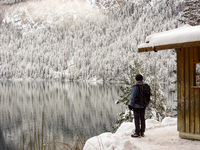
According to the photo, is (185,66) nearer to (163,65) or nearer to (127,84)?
(127,84)

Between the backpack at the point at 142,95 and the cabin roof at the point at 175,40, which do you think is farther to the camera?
the backpack at the point at 142,95

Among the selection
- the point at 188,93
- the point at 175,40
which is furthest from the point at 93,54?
the point at 175,40

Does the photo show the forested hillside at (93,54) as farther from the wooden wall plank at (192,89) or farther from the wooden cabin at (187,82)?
→ the wooden wall plank at (192,89)

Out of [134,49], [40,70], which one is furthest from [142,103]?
[40,70]

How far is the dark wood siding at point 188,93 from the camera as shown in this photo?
4.46 meters

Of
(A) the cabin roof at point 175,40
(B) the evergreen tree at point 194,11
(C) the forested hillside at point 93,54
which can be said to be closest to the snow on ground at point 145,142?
(A) the cabin roof at point 175,40

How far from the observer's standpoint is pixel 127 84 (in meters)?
13.7

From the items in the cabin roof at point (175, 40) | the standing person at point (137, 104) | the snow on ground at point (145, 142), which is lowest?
the snow on ground at point (145, 142)

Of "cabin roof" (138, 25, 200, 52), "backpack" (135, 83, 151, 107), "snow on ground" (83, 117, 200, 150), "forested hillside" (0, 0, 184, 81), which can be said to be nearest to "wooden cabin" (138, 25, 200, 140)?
"cabin roof" (138, 25, 200, 52)

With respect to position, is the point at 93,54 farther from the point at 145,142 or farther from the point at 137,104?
the point at 145,142

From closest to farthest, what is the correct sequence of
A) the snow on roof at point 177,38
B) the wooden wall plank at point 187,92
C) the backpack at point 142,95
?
the snow on roof at point 177,38 < the wooden wall plank at point 187,92 < the backpack at point 142,95

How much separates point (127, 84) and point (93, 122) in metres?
17.4

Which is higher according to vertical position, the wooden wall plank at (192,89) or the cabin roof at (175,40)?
the cabin roof at (175,40)

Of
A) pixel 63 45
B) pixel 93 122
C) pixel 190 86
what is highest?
pixel 63 45
